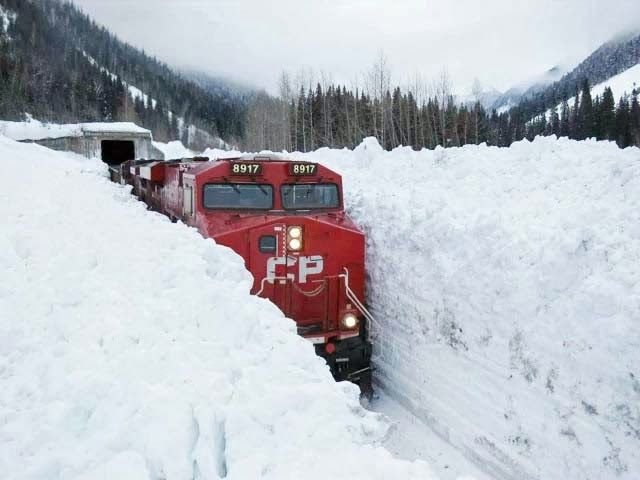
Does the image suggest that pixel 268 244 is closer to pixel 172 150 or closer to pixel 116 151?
pixel 116 151

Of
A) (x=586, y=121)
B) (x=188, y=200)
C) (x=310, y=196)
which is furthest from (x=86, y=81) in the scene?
(x=310, y=196)

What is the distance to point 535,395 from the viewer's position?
217 inches

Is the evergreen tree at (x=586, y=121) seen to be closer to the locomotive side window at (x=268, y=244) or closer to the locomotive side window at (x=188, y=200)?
the locomotive side window at (x=188, y=200)

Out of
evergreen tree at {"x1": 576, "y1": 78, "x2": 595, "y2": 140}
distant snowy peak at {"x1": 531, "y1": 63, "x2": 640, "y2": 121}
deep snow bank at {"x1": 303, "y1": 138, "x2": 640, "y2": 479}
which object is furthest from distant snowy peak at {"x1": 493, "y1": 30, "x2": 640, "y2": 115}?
deep snow bank at {"x1": 303, "y1": 138, "x2": 640, "y2": 479}

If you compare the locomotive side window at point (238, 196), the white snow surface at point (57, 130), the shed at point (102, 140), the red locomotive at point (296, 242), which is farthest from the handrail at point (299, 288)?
the white snow surface at point (57, 130)

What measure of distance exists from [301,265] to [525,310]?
2978 mm

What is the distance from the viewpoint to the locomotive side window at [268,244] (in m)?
6.93

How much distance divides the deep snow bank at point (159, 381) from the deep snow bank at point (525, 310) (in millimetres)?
2811

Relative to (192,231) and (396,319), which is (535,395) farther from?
(192,231)

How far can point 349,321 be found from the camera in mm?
7168

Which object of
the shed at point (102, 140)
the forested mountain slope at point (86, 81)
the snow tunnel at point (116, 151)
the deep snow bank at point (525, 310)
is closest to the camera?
the deep snow bank at point (525, 310)

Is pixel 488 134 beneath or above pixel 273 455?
above

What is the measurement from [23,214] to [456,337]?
236 inches

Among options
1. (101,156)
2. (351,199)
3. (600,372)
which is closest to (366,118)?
(101,156)
